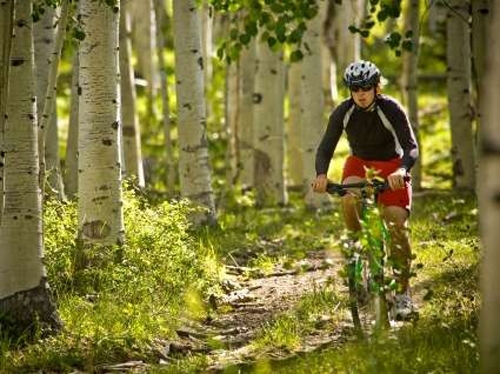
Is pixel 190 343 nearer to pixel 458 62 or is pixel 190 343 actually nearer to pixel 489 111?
pixel 489 111

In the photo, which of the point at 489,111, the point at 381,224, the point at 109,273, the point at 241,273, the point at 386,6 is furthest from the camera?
the point at 241,273

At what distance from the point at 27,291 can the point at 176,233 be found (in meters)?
2.67

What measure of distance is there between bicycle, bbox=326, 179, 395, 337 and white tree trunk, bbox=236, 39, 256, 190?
10.7 meters

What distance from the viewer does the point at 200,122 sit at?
13258 millimetres

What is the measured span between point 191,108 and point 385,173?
5.05 metres

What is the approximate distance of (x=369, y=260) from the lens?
769cm

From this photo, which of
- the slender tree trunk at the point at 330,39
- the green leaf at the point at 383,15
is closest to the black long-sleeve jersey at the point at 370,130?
the green leaf at the point at 383,15

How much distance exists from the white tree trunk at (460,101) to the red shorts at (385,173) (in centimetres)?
859

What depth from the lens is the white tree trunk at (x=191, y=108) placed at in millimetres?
12977

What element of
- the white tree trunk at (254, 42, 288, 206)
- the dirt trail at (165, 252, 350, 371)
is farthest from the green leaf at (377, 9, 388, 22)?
the white tree trunk at (254, 42, 288, 206)

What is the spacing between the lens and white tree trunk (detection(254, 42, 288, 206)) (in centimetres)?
1761

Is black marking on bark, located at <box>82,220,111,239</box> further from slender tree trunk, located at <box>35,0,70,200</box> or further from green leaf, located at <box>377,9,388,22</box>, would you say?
green leaf, located at <box>377,9,388,22</box>

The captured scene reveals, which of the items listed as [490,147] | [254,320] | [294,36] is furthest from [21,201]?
[490,147]

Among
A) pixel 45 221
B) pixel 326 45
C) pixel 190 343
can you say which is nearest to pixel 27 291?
pixel 190 343
